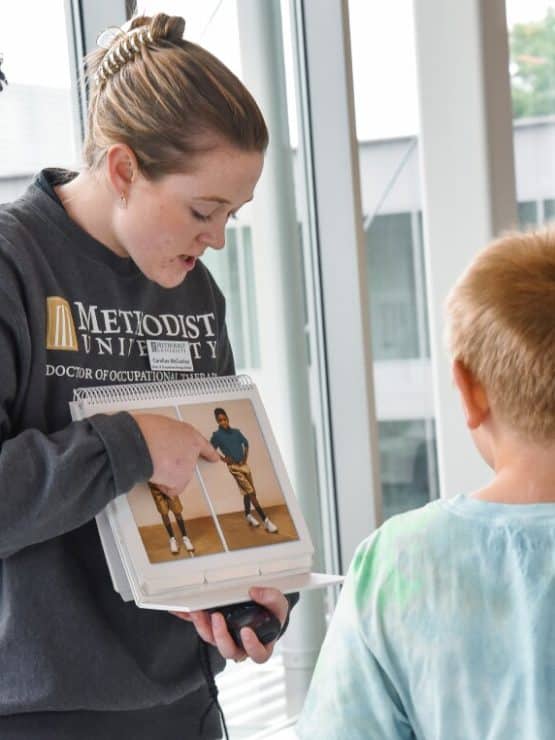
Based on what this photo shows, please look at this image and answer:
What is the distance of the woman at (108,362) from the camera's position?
1.29m

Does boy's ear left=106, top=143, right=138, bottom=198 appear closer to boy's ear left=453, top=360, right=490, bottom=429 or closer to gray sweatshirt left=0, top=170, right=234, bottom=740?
gray sweatshirt left=0, top=170, right=234, bottom=740

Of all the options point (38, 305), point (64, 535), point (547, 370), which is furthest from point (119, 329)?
point (547, 370)

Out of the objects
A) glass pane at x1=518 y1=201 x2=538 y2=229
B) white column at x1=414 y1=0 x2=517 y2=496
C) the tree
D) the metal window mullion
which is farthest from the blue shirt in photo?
the tree

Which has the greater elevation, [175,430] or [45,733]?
[175,430]

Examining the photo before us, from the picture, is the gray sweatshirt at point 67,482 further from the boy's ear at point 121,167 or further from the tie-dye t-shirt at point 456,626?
the tie-dye t-shirt at point 456,626

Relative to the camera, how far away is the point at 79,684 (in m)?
1.32

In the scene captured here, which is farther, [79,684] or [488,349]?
[79,684]

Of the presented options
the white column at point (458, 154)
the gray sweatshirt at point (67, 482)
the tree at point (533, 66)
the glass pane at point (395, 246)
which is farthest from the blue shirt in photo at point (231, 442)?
the tree at point (533, 66)

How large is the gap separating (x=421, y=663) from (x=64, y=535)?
1.48 feet

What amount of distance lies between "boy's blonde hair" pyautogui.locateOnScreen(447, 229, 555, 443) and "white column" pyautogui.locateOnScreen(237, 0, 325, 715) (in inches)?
64.2

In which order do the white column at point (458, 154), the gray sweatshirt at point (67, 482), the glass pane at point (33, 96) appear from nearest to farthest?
the gray sweatshirt at point (67, 482), the glass pane at point (33, 96), the white column at point (458, 154)

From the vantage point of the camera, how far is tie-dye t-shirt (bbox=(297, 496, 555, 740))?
113cm

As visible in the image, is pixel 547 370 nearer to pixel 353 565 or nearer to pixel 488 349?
pixel 488 349

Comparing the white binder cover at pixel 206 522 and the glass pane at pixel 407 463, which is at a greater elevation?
the white binder cover at pixel 206 522
